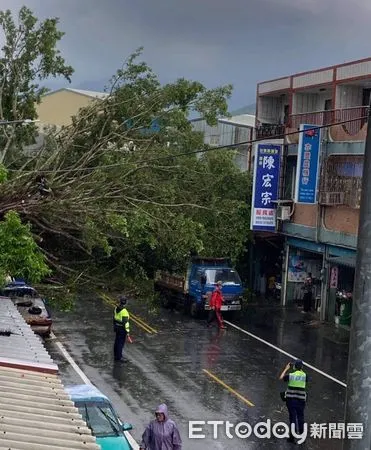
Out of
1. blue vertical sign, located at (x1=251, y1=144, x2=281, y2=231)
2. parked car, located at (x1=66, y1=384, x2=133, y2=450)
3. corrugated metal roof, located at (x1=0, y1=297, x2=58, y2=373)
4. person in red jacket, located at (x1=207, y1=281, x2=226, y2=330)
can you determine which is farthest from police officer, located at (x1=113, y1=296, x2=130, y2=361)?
blue vertical sign, located at (x1=251, y1=144, x2=281, y2=231)

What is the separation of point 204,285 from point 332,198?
5304 mm

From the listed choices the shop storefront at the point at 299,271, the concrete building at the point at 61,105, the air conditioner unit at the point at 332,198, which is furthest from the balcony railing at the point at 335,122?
the concrete building at the point at 61,105

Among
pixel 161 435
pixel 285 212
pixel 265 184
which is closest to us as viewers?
pixel 161 435

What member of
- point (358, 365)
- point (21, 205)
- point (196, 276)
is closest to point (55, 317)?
point (196, 276)

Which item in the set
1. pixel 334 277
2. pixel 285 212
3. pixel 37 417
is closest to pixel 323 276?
pixel 334 277

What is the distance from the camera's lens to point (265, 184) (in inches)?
1111

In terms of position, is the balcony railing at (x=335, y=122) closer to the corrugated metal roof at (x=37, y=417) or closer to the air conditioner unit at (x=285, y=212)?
the air conditioner unit at (x=285, y=212)

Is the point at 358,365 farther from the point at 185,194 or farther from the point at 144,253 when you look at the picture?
the point at 185,194

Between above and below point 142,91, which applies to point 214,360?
below

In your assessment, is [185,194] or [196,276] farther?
[196,276]

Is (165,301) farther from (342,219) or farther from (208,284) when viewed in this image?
(342,219)

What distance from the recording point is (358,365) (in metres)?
5.77

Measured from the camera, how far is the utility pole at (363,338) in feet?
18.9

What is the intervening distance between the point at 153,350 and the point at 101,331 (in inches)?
120
